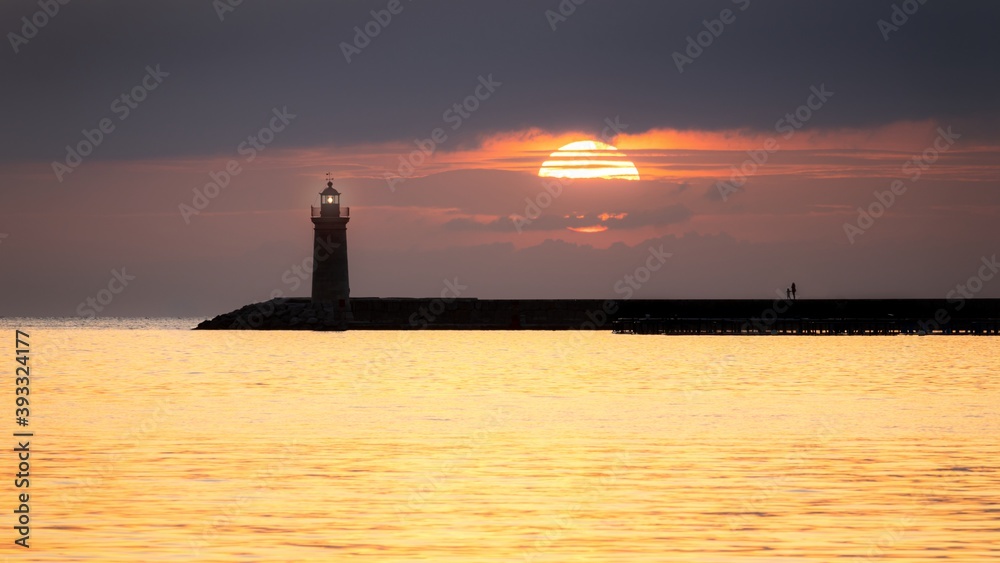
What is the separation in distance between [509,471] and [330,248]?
6113 centimetres

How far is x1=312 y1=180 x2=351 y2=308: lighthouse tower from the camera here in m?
78.1

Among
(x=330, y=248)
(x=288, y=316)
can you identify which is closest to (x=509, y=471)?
(x=330, y=248)

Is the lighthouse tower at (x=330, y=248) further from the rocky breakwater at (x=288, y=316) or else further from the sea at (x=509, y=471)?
the sea at (x=509, y=471)

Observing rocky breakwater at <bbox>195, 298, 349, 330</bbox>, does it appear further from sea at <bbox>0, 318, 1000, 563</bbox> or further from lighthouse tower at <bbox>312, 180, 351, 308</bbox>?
sea at <bbox>0, 318, 1000, 563</bbox>

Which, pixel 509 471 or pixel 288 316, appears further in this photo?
pixel 288 316

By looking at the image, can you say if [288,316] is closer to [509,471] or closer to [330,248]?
[330,248]

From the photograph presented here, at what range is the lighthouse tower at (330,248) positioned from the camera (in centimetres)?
7812

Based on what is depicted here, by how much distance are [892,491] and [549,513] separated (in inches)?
174

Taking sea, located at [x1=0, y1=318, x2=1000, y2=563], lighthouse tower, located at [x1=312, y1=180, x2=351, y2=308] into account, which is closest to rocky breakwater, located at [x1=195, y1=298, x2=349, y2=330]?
lighthouse tower, located at [x1=312, y1=180, x2=351, y2=308]

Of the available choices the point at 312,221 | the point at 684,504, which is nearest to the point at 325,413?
the point at 684,504

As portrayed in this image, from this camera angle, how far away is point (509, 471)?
18422 mm

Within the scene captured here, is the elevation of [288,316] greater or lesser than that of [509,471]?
greater

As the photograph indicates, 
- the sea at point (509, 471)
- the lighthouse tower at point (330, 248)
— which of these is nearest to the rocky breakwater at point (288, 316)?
the lighthouse tower at point (330, 248)

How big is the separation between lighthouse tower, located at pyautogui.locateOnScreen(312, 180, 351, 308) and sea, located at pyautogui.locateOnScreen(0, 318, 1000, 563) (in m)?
38.0
